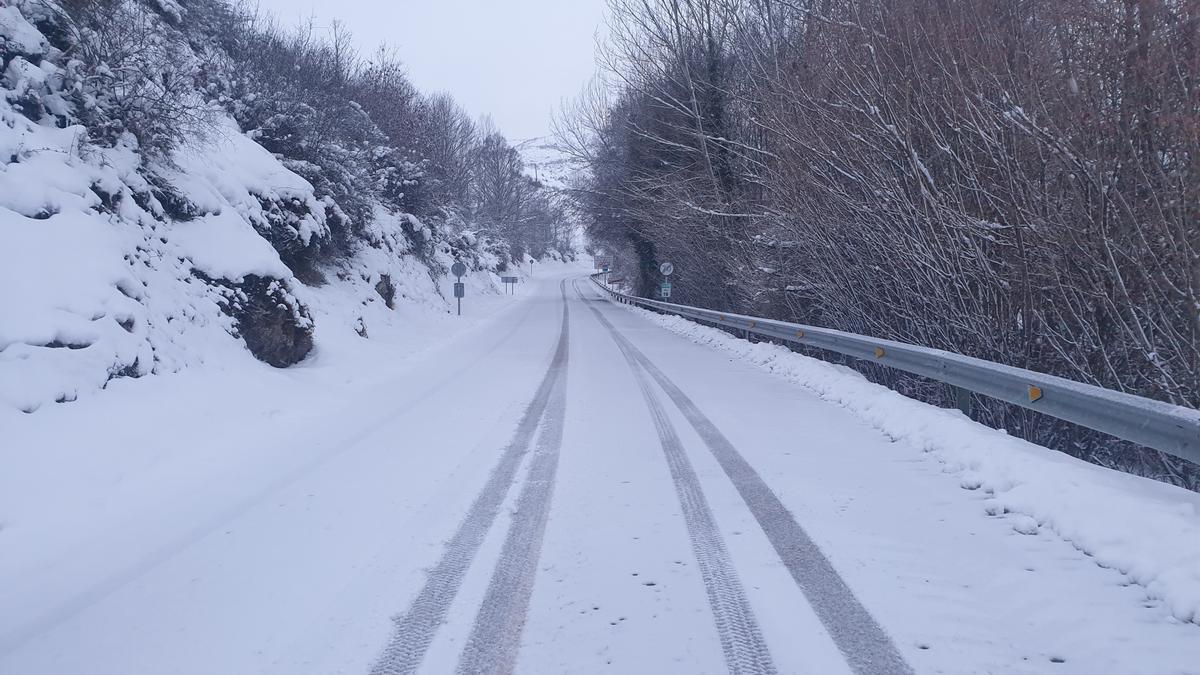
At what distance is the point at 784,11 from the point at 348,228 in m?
12.5

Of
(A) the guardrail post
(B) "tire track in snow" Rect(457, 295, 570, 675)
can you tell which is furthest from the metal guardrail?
(B) "tire track in snow" Rect(457, 295, 570, 675)

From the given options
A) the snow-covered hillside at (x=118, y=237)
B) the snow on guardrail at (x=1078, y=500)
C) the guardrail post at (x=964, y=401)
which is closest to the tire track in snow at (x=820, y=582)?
the snow on guardrail at (x=1078, y=500)

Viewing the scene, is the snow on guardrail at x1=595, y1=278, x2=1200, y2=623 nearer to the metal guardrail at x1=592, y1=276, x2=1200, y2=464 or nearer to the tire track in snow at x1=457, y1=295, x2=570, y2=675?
the metal guardrail at x1=592, y1=276, x2=1200, y2=464

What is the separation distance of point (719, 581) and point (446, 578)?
149cm

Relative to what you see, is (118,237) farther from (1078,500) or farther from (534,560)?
(1078,500)

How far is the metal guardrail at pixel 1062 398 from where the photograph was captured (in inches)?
179

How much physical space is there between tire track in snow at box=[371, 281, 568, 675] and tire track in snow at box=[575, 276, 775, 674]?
1304 mm

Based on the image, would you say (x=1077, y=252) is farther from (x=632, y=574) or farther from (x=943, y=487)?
(x=632, y=574)

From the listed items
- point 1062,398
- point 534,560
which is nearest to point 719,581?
point 534,560

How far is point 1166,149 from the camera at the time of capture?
6633 mm

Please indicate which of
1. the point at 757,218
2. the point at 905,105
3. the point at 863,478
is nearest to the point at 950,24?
the point at 905,105

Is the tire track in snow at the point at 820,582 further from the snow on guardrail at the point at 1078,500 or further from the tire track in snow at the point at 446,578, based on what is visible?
the tire track in snow at the point at 446,578

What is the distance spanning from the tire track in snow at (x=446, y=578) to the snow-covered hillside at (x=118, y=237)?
13.2ft

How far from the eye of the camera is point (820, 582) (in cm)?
391
